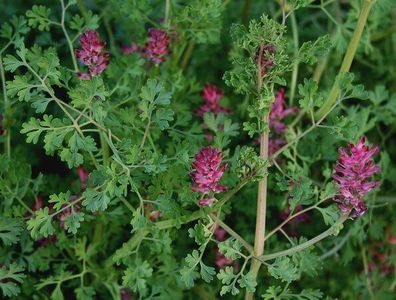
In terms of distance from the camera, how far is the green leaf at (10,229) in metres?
1.33

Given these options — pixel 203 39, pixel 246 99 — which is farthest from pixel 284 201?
pixel 203 39

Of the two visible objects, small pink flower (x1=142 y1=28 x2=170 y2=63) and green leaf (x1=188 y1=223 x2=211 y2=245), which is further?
small pink flower (x1=142 y1=28 x2=170 y2=63)

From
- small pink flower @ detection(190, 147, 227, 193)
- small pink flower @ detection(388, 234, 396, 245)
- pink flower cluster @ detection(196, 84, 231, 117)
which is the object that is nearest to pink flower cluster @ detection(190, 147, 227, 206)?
small pink flower @ detection(190, 147, 227, 193)

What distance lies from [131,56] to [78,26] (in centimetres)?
15

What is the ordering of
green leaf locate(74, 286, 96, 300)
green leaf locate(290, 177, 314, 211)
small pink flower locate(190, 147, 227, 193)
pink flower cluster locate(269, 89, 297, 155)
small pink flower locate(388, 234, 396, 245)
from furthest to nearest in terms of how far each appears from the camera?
small pink flower locate(388, 234, 396, 245) → pink flower cluster locate(269, 89, 297, 155) → green leaf locate(74, 286, 96, 300) → green leaf locate(290, 177, 314, 211) → small pink flower locate(190, 147, 227, 193)

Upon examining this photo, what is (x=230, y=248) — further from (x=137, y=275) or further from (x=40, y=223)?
(x=40, y=223)

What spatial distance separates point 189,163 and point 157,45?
1.15ft

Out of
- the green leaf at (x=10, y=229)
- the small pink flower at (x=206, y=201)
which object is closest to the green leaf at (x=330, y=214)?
the small pink flower at (x=206, y=201)

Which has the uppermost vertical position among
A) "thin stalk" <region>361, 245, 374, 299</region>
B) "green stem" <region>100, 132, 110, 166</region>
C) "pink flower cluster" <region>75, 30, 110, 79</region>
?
"pink flower cluster" <region>75, 30, 110, 79</region>

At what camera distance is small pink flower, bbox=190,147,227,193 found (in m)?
1.18

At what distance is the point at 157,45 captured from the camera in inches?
→ 58.7

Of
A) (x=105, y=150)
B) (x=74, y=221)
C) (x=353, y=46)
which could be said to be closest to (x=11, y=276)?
(x=74, y=221)

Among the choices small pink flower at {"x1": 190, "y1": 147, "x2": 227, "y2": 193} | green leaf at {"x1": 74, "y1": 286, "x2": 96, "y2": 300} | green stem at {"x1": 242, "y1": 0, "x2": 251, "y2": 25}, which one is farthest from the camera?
green stem at {"x1": 242, "y1": 0, "x2": 251, "y2": 25}

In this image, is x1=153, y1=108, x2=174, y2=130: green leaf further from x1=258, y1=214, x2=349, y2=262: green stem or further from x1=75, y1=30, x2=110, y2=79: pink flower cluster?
x1=258, y1=214, x2=349, y2=262: green stem
